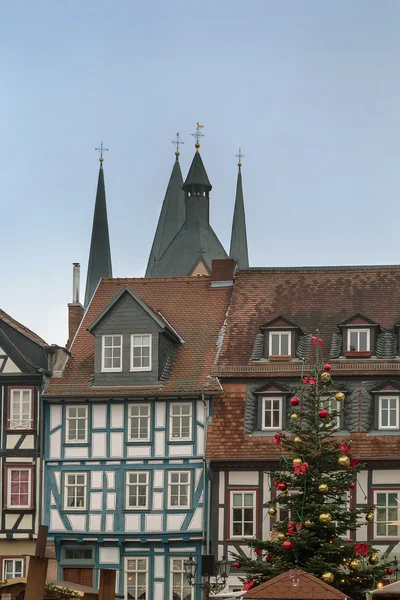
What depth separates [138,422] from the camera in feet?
155

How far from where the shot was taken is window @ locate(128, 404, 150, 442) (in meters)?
47.1

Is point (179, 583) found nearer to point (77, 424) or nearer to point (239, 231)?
point (77, 424)

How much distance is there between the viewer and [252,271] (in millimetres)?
51500


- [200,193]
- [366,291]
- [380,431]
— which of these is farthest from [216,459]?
[200,193]

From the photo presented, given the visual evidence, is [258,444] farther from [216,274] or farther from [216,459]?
[216,274]

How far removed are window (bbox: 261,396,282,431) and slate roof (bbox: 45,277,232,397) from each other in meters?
1.59

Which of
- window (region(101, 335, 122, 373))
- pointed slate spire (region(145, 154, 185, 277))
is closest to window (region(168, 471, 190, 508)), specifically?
window (region(101, 335, 122, 373))

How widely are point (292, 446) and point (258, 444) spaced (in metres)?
9.86

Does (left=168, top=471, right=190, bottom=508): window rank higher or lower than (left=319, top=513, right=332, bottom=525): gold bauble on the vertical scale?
higher

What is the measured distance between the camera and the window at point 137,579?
151 feet

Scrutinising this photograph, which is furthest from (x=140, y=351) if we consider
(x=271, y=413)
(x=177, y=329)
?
(x=271, y=413)

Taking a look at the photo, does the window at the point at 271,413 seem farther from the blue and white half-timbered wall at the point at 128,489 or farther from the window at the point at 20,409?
the window at the point at 20,409

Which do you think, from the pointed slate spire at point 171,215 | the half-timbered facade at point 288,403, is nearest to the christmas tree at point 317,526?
the half-timbered facade at point 288,403

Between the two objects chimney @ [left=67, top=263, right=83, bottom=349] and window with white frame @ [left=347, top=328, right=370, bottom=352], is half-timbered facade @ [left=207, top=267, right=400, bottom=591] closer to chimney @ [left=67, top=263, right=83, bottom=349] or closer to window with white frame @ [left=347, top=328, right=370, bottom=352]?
window with white frame @ [left=347, top=328, right=370, bottom=352]
